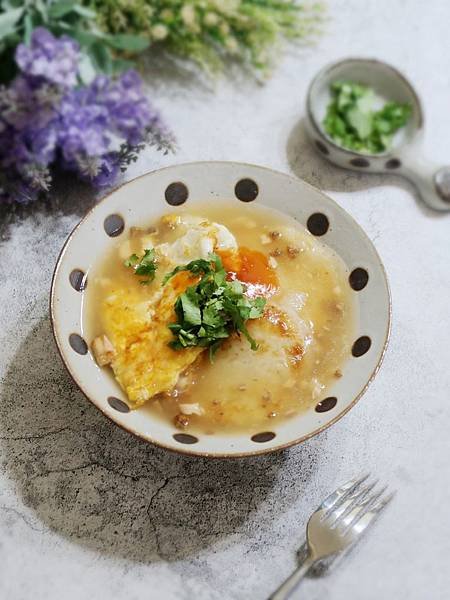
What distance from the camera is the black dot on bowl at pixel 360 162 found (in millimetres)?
2326

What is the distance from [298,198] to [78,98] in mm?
664

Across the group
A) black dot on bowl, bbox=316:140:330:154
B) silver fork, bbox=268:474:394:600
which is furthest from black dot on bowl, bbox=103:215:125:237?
silver fork, bbox=268:474:394:600

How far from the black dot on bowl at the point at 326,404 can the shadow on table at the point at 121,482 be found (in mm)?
223

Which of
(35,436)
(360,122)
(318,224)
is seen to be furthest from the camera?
(360,122)

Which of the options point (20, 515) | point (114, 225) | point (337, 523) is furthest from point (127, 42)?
point (337, 523)

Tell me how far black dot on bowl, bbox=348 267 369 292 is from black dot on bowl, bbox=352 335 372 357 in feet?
0.48

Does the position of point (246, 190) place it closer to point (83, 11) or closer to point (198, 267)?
point (198, 267)

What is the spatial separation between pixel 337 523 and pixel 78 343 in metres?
0.77

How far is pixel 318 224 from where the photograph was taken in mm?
1998

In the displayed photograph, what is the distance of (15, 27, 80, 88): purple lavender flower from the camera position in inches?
71.1

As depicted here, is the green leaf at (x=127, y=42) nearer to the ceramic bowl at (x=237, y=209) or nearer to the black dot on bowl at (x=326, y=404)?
the ceramic bowl at (x=237, y=209)

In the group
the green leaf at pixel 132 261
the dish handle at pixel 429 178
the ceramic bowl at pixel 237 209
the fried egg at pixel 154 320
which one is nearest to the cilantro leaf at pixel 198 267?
the fried egg at pixel 154 320

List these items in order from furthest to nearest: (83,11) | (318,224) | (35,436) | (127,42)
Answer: (127,42)
(83,11)
(318,224)
(35,436)

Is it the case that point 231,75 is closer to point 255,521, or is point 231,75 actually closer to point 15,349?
point 15,349
